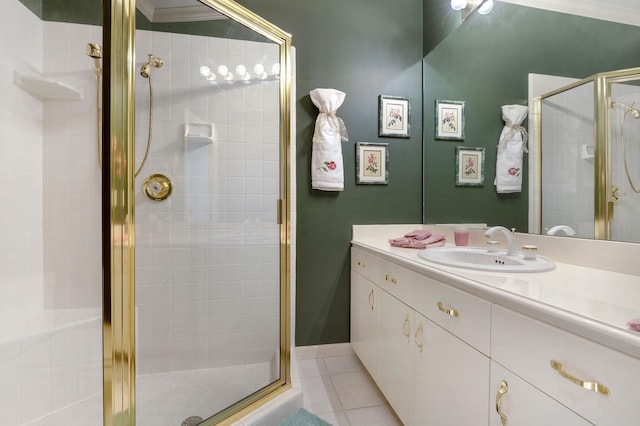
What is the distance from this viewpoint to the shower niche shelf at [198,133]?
1.57m

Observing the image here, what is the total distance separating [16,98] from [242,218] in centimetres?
121

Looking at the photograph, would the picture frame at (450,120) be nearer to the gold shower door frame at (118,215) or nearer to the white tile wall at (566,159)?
the white tile wall at (566,159)

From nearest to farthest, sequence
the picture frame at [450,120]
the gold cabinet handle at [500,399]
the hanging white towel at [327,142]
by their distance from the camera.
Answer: the gold cabinet handle at [500,399], the picture frame at [450,120], the hanging white towel at [327,142]

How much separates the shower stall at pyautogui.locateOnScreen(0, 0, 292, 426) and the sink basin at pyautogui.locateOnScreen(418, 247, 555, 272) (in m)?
0.83

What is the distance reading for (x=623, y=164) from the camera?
2.87 feet

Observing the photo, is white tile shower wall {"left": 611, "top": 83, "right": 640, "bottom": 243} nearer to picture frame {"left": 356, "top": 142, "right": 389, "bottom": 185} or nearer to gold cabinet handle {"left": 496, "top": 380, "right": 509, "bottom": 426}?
gold cabinet handle {"left": 496, "top": 380, "right": 509, "bottom": 426}

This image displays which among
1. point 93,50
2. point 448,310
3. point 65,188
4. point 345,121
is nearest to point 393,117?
point 345,121

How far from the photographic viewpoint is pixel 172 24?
4.64 ft

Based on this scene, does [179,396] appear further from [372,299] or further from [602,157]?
[602,157]

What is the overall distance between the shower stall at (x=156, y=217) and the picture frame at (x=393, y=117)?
0.80 m

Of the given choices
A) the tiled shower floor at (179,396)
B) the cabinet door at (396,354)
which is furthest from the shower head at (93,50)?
the cabinet door at (396,354)

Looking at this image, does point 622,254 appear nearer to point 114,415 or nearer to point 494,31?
point 494,31

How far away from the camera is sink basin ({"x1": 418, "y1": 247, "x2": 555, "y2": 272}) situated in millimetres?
940

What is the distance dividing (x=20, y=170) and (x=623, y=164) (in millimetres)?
2496
